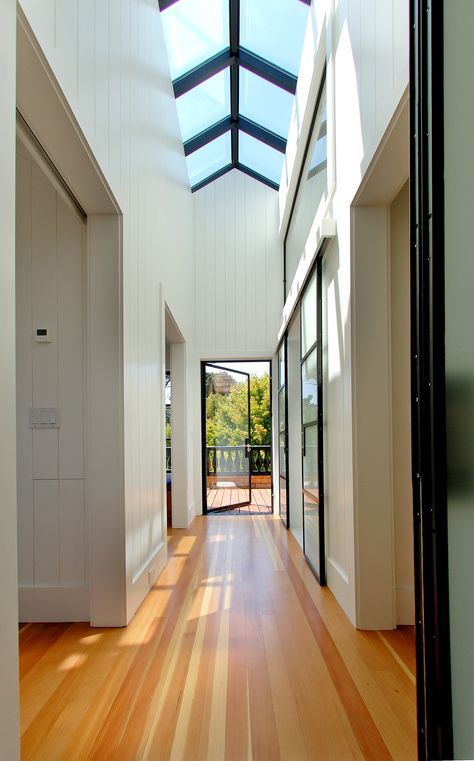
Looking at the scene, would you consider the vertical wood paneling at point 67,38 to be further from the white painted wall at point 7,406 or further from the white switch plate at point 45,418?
the white switch plate at point 45,418

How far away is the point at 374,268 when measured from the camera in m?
2.51

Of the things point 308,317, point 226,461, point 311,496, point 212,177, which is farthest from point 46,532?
point 212,177

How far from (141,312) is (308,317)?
148 centimetres

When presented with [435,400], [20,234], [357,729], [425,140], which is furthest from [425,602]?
[20,234]

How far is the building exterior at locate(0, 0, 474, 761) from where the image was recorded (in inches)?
43.2

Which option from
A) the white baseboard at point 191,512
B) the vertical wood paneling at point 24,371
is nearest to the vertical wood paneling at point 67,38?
the vertical wood paneling at point 24,371

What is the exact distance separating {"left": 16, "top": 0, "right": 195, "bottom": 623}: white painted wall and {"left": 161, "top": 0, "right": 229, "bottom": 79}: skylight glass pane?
0.30 meters

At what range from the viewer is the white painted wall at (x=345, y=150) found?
1.96 m

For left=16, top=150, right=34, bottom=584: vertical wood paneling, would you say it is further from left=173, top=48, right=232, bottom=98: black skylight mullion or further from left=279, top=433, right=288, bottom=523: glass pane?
left=279, top=433, right=288, bottom=523: glass pane

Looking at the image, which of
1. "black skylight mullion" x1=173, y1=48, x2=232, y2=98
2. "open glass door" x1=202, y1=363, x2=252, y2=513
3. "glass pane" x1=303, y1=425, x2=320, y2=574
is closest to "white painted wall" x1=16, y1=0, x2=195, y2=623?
"black skylight mullion" x1=173, y1=48, x2=232, y2=98

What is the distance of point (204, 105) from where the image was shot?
5.29 metres

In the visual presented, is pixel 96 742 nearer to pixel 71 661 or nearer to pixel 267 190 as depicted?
pixel 71 661

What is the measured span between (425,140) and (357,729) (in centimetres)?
178

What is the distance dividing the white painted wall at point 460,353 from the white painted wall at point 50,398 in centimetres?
202
